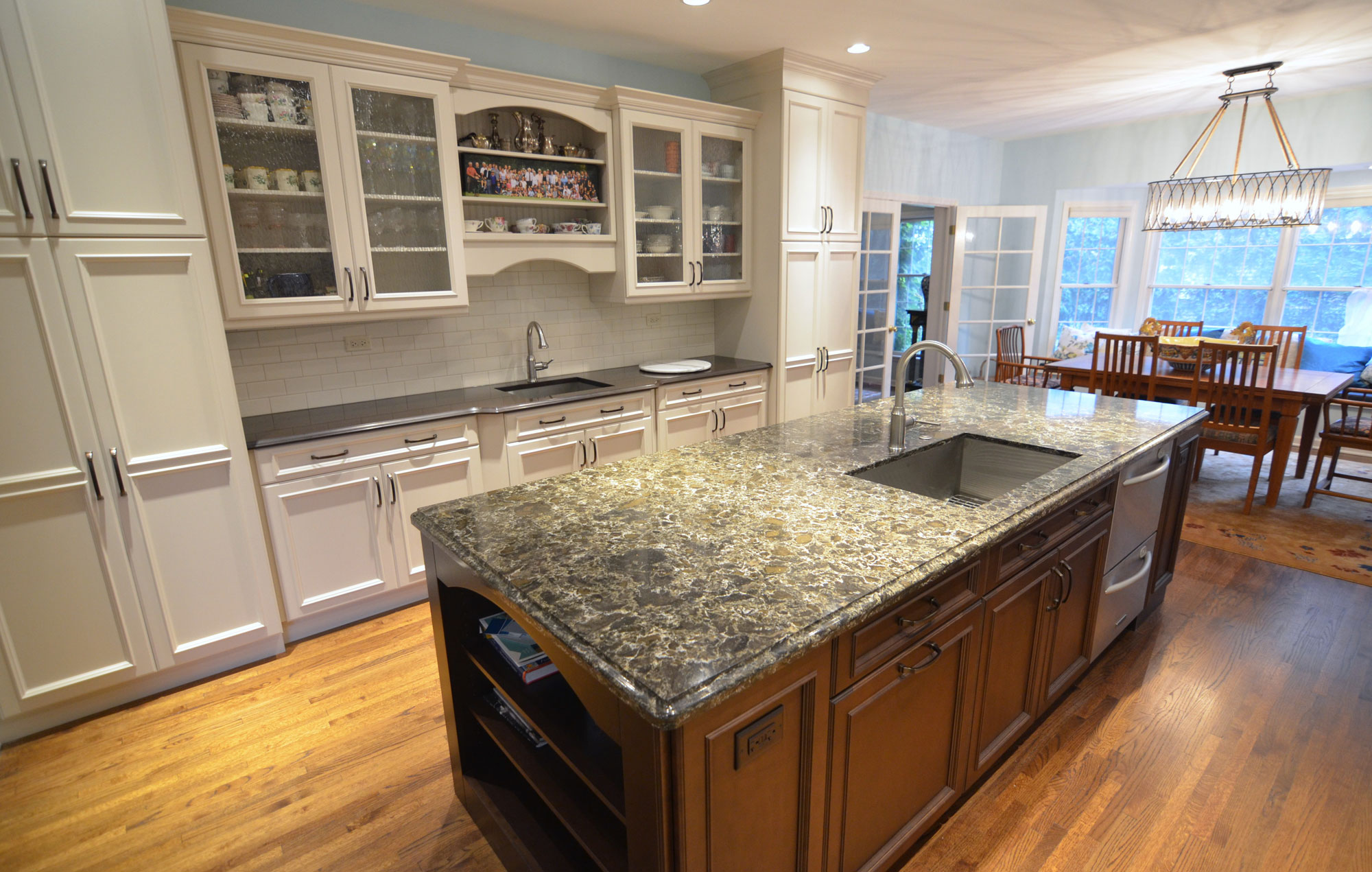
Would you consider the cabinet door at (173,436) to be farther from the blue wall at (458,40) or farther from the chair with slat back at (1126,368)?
the chair with slat back at (1126,368)

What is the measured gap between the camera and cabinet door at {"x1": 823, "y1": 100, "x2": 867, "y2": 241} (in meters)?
3.96

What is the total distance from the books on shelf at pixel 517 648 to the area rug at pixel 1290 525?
11.9 ft

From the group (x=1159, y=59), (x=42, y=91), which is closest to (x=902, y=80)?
(x=1159, y=59)

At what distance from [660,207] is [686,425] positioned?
3.96 ft

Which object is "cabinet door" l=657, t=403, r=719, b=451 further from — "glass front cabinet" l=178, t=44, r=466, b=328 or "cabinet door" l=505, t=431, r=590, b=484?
"glass front cabinet" l=178, t=44, r=466, b=328

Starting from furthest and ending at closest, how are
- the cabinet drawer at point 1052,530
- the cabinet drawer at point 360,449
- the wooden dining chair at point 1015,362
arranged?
the wooden dining chair at point 1015,362 < the cabinet drawer at point 360,449 < the cabinet drawer at point 1052,530

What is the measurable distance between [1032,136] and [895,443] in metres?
5.24

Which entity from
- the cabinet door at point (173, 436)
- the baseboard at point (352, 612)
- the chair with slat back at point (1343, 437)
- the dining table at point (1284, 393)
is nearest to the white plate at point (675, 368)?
the baseboard at point (352, 612)

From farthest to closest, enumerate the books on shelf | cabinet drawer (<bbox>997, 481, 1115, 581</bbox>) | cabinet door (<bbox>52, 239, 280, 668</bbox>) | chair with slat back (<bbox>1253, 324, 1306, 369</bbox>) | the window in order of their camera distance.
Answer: the window < chair with slat back (<bbox>1253, 324, 1306, 369</bbox>) < cabinet door (<bbox>52, 239, 280, 668</bbox>) < cabinet drawer (<bbox>997, 481, 1115, 581</bbox>) < the books on shelf

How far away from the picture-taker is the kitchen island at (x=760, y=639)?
105cm

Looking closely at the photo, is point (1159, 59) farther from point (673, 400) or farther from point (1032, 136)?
point (673, 400)

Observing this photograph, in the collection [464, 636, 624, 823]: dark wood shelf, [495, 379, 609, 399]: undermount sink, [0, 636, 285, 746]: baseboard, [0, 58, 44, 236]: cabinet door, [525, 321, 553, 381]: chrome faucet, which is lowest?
[0, 636, 285, 746]: baseboard

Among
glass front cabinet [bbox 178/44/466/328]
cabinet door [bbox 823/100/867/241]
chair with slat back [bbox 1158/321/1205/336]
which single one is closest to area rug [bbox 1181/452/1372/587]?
chair with slat back [bbox 1158/321/1205/336]

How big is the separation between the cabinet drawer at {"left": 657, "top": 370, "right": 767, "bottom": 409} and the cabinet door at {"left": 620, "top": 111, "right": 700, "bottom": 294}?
21.5 inches
